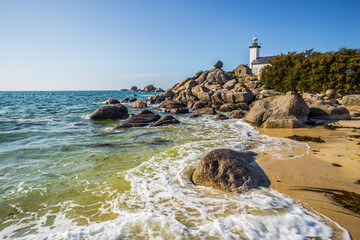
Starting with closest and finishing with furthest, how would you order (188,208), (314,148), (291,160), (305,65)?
1. (188,208)
2. (291,160)
3. (314,148)
4. (305,65)

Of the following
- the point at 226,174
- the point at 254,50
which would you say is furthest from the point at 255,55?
the point at 226,174

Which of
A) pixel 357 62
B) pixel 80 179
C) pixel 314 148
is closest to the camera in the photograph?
pixel 80 179

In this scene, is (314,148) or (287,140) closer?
(314,148)

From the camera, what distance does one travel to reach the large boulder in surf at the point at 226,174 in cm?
372

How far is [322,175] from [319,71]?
2278 cm

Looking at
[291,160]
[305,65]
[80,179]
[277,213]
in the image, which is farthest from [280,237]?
[305,65]

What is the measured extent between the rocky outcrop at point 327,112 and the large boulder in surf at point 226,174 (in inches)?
393

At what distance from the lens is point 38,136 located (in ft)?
29.6

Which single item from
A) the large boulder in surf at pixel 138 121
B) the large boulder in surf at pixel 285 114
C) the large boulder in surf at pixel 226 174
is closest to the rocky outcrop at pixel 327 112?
the large boulder in surf at pixel 285 114

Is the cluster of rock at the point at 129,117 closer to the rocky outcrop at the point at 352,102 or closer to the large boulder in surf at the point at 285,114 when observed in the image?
the large boulder in surf at the point at 285,114

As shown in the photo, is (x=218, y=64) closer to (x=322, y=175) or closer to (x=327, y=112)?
(x=327, y=112)

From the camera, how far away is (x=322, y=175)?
13.2ft

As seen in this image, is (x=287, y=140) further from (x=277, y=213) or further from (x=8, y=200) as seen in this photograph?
(x=8, y=200)

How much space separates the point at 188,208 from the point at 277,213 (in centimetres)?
145
